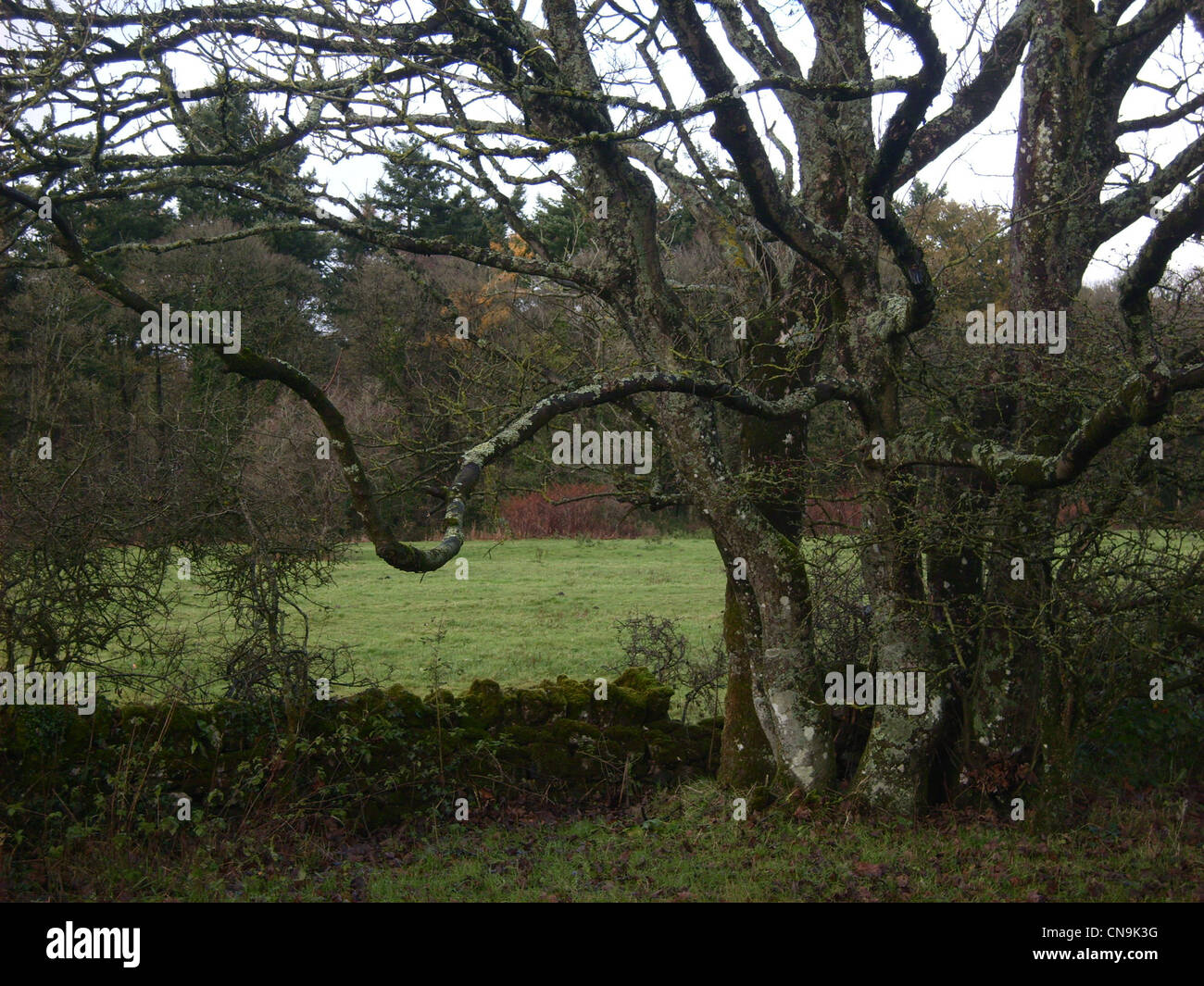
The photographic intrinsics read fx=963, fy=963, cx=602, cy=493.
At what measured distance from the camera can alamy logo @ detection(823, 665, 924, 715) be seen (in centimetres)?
756

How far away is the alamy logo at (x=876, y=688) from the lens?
756 cm

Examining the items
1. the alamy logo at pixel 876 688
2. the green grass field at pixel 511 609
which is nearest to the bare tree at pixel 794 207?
the alamy logo at pixel 876 688

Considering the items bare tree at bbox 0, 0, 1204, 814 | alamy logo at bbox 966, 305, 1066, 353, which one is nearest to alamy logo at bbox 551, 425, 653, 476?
bare tree at bbox 0, 0, 1204, 814

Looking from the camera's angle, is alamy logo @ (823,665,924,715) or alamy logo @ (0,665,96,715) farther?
alamy logo @ (823,665,924,715)
